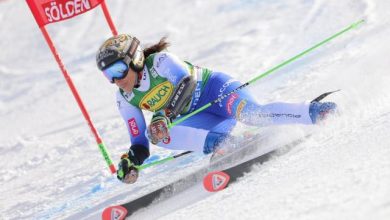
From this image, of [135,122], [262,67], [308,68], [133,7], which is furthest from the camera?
[133,7]

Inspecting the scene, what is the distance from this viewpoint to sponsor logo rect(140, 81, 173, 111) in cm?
503

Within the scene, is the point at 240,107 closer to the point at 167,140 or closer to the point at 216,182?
the point at 167,140

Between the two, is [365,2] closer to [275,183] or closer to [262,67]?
[262,67]

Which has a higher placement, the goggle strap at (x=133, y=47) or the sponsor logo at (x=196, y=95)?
the goggle strap at (x=133, y=47)

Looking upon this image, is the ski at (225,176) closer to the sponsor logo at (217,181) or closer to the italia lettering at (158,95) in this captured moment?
the sponsor logo at (217,181)

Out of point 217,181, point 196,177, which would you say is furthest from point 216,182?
point 196,177

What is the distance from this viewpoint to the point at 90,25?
14094mm

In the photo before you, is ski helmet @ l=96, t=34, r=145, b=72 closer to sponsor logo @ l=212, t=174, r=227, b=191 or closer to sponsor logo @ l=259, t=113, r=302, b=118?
sponsor logo @ l=259, t=113, r=302, b=118

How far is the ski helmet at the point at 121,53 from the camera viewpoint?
471 centimetres

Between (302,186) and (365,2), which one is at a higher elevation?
(302,186)

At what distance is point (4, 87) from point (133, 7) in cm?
435

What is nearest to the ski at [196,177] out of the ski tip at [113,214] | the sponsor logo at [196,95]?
the ski tip at [113,214]

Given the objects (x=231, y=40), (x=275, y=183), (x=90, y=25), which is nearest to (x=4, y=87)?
(x=90, y=25)

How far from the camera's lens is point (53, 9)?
6.02 meters
